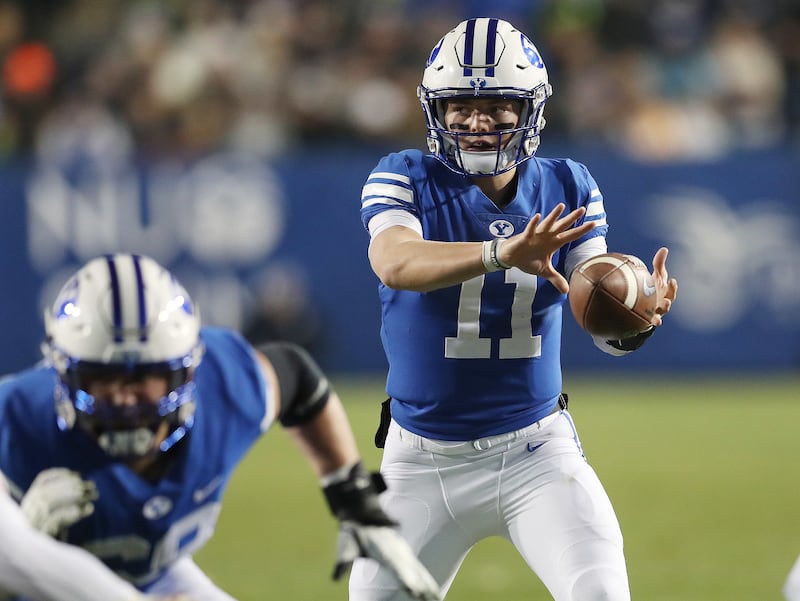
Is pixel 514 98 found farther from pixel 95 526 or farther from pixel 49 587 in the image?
pixel 49 587

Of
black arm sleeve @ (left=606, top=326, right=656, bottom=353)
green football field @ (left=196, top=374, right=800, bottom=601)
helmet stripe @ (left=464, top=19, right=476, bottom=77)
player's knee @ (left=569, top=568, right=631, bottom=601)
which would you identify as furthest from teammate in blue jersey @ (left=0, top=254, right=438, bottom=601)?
green football field @ (left=196, top=374, right=800, bottom=601)

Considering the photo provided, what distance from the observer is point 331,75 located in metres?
12.8

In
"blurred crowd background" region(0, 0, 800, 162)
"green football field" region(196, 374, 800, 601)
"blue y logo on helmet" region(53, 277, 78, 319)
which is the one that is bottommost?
"green football field" region(196, 374, 800, 601)

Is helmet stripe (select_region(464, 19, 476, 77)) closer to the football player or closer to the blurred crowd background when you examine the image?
the football player

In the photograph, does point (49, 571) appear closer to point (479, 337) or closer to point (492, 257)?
point (492, 257)

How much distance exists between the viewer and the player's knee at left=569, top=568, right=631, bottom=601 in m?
3.88

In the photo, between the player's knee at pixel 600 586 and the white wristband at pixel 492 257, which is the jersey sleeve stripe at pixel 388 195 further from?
the player's knee at pixel 600 586

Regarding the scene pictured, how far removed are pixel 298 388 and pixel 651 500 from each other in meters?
4.84

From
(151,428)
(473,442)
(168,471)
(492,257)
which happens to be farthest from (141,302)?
(473,442)

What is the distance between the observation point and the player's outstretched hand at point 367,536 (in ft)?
12.0

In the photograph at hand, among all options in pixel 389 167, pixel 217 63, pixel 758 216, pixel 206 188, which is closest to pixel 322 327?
pixel 206 188

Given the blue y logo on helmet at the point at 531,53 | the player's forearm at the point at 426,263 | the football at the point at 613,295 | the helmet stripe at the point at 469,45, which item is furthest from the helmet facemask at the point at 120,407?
the blue y logo on helmet at the point at 531,53

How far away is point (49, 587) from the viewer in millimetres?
2832

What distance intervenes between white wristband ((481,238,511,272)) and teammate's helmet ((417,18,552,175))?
0.58 metres
